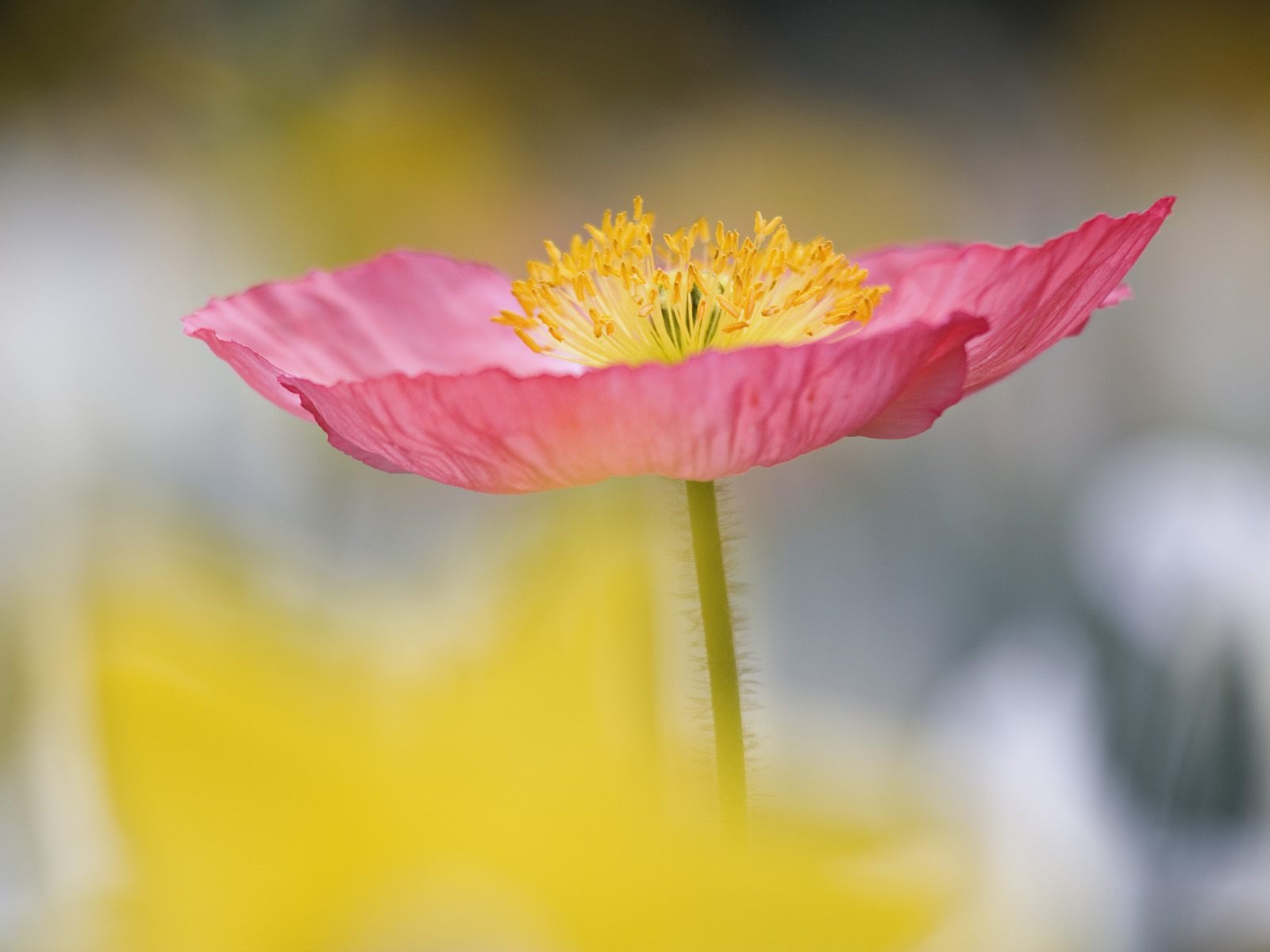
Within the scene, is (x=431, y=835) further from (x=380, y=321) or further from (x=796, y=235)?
(x=796, y=235)

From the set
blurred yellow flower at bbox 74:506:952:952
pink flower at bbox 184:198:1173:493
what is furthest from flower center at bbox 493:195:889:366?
blurred yellow flower at bbox 74:506:952:952

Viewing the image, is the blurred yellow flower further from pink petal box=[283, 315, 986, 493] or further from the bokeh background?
the bokeh background

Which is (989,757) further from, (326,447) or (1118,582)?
(326,447)

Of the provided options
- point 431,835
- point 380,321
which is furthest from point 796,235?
point 431,835

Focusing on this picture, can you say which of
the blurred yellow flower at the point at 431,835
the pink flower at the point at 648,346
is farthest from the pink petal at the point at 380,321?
the blurred yellow flower at the point at 431,835

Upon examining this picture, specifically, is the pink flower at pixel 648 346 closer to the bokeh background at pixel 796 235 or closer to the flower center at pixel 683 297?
the flower center at pixel 683 297

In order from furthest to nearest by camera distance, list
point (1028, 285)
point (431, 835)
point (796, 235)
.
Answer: point (796, 235) → point (1028, 285) → point (431, 835)
